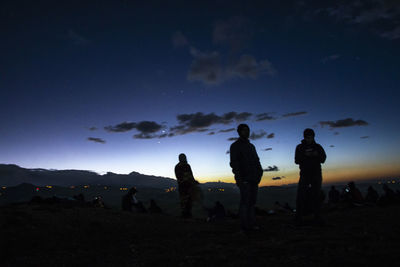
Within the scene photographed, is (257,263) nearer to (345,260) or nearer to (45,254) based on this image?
(345,260)

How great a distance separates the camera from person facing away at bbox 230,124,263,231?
664cm

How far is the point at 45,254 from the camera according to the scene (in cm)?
529

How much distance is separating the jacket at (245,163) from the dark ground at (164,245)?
52.9 inches

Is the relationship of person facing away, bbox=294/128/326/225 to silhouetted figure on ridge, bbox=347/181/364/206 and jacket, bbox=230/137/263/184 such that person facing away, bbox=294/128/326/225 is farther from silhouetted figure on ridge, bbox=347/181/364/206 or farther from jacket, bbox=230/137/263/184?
silhouetted figure on ridge, bbox=347/181/364/206

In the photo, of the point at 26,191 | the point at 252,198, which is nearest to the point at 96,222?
the point at 252,198

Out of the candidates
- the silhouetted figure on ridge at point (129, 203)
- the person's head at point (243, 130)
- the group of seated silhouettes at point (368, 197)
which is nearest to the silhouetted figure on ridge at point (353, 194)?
the group of seated silhouettes at point (368, 197)

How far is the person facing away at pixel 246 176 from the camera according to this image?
664 cm

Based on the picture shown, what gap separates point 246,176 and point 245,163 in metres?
0.32

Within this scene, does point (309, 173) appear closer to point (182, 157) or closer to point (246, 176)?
point (246, 176)

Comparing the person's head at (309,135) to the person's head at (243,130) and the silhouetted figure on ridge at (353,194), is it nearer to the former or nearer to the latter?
the person's head at (243,130)

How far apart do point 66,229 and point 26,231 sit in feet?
2.93

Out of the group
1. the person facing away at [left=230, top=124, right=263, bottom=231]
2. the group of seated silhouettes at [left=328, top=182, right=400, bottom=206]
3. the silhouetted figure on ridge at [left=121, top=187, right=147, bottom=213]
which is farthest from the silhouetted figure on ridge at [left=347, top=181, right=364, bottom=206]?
the silhouetted figure on ridge at [left=121, top=187, right=147, bottom=213]

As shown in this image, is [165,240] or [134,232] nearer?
[165,240]

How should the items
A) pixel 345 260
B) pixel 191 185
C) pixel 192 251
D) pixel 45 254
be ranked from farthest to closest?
pixel 191 185 → pixel 45 254 → pixel 192 251 → pixel 345 260
